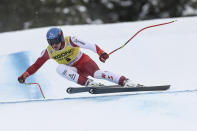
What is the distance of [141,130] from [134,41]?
16.4 ft

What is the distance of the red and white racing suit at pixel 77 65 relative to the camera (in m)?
6.80

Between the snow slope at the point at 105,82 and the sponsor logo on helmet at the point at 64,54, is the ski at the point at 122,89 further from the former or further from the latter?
the sponsor logo on helmet at the point at 64,54

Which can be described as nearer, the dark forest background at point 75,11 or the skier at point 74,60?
the skier at point 74,60

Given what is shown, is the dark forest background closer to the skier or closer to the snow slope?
the snow slope

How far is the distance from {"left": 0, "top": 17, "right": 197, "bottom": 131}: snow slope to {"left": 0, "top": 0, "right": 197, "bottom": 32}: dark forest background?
8914 millimetres

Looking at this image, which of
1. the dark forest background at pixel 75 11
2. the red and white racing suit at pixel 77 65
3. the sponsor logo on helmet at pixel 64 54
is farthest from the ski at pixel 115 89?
the dark forest background at pixel 75 11

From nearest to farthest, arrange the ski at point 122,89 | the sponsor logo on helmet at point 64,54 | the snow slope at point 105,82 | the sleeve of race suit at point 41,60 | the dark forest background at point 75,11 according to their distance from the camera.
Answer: the snow slope at point 105,82 → the ski at point 122,89 → the sponsor logo on helmet at point 64,54 → the sleeve of race suit at point 41,60 → the dark forest background at point 75,11

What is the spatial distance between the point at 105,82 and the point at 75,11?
468 inches

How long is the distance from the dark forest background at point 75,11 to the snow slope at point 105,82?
351 inches

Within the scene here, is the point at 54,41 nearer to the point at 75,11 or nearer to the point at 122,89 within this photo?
the point at 122,89

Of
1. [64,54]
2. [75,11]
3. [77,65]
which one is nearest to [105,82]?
[77,65]

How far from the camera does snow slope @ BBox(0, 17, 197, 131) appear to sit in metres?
5.42

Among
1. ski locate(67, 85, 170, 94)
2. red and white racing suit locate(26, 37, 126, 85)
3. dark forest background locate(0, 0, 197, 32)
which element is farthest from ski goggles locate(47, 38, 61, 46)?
dark forest background locate(0, 0, 197, 32)

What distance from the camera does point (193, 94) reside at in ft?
20.6
